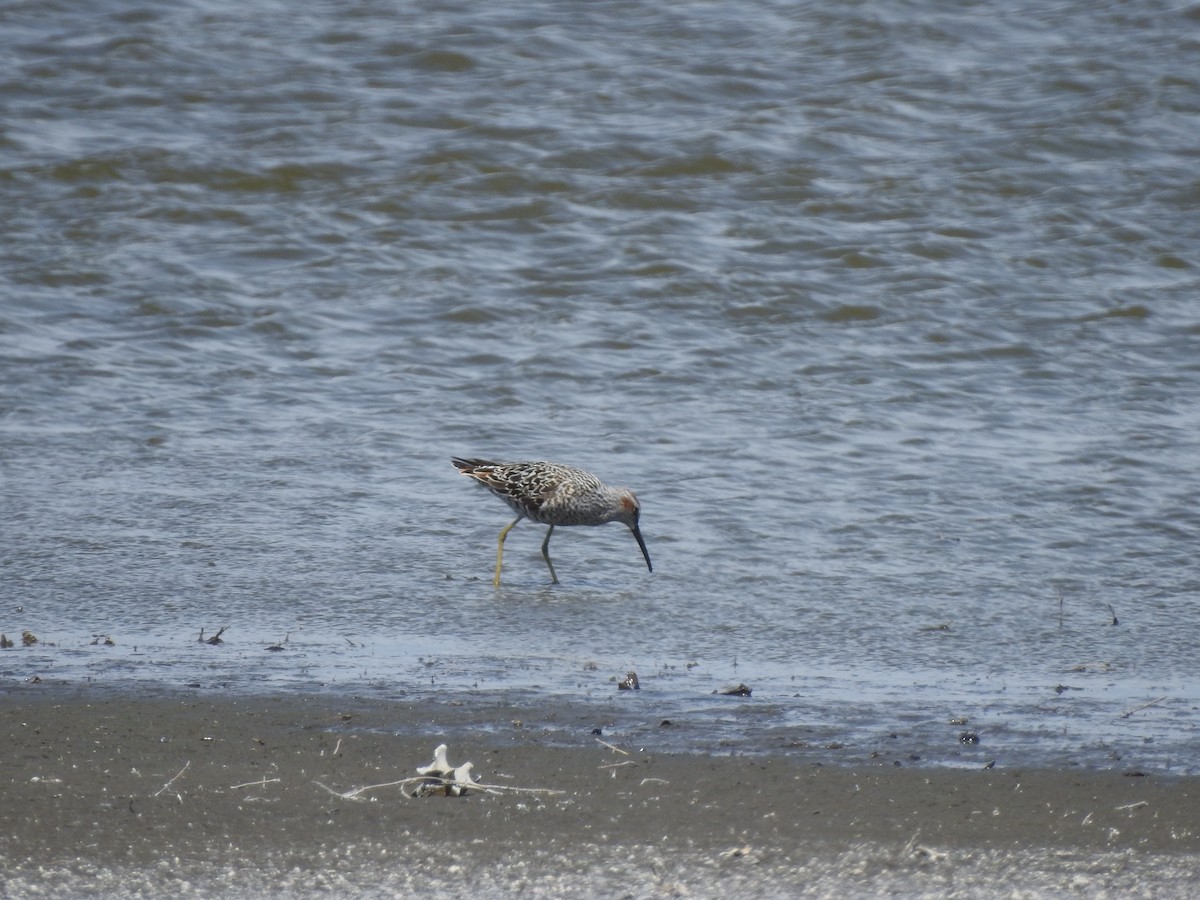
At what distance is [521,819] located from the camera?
13.8 ft

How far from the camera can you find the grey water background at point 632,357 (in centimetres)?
579

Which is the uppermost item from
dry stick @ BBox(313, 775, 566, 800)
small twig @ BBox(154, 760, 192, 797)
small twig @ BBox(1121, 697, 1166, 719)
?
dry stick @ BBox(313, 775, 566, 800)

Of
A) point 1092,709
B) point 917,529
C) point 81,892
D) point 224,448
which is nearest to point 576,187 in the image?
point 224,448

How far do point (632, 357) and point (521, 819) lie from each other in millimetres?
6347

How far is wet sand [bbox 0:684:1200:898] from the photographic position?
3.90 metres

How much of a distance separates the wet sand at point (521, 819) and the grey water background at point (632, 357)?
29 centimetres

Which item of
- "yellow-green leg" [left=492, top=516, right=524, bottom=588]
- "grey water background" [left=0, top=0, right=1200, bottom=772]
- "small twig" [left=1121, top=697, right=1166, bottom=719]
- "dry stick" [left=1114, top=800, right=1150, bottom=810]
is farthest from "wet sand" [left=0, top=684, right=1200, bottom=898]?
"yellow-green leg" [left=492, top=516, right=524, bottom=588]

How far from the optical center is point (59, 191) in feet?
42.3

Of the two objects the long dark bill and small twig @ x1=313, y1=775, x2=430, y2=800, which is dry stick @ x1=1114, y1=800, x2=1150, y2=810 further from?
the long dark bill

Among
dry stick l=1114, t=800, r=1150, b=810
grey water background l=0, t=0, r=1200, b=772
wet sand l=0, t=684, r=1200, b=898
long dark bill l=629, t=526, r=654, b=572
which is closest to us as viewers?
wet sand l=0, t=684, r=1200, b=898

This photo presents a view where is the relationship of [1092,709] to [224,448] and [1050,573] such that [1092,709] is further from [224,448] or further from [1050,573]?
[224,448]

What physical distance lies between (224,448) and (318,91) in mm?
6920

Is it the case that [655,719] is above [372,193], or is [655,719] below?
above

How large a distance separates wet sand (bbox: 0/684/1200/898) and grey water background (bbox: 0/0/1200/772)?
294mm
